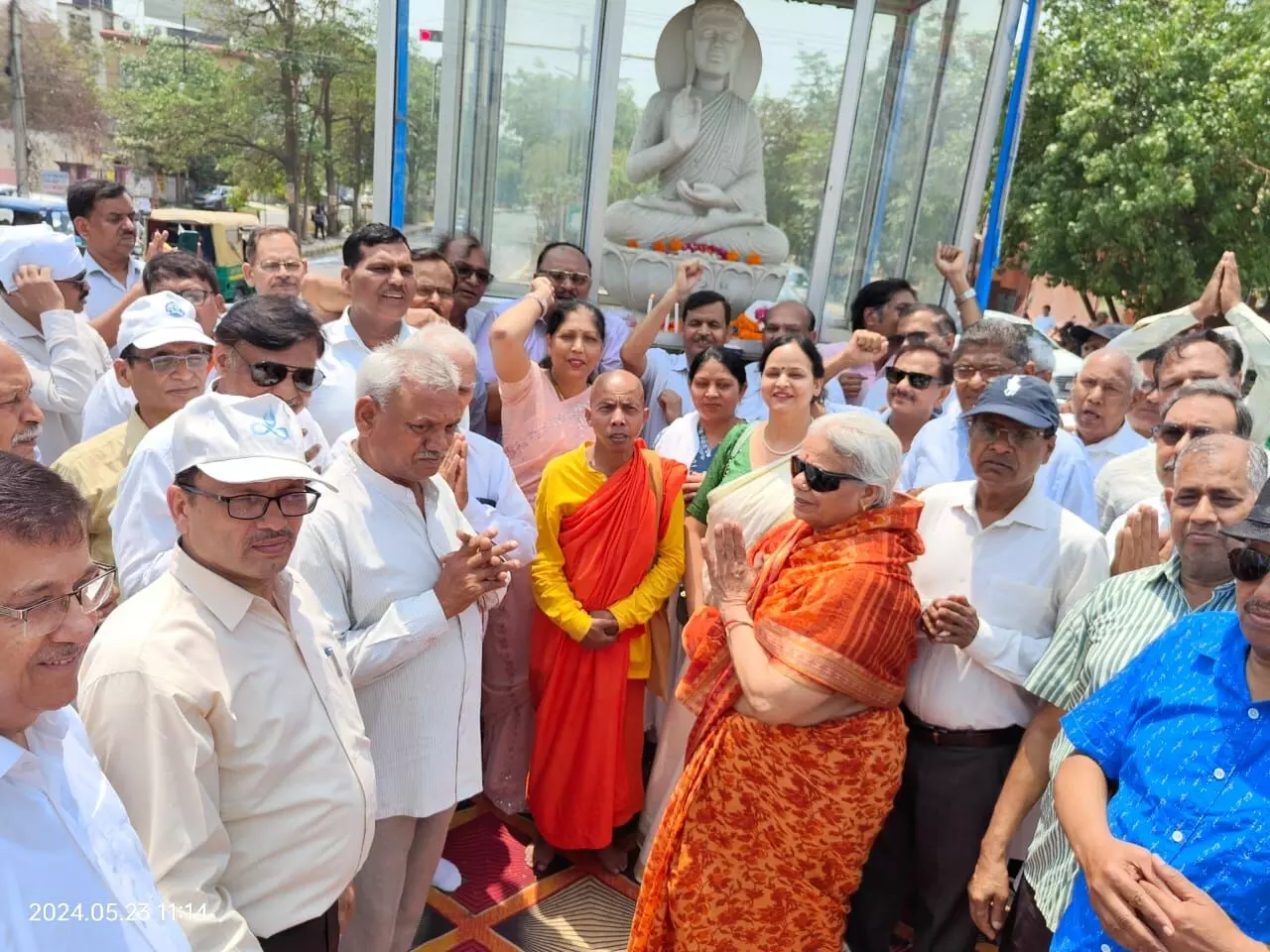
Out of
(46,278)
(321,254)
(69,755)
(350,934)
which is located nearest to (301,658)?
(69,755)

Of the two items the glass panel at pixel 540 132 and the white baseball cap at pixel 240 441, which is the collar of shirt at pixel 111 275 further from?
the white baseball cap at pixel 240 441

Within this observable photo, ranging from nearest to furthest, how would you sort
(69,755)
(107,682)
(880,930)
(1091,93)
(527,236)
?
(69,755) → (107,682) → (880,930) → (527,236) → (1091,93)

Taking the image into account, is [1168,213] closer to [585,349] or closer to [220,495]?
[585,349]

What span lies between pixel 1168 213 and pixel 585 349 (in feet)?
42.4

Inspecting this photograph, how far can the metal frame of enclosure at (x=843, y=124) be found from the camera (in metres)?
5.21

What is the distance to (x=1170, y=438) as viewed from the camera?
2625mm

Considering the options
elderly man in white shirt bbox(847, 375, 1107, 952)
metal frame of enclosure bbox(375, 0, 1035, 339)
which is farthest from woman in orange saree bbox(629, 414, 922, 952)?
metal frame of enclosure bbox(375, 0, 1035, 339)

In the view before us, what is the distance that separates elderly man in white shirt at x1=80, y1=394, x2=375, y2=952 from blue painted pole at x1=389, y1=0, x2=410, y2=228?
361cm

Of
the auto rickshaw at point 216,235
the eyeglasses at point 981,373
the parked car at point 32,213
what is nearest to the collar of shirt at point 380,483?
the eyeglasses at point 981,373

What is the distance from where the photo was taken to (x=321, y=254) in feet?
65.8

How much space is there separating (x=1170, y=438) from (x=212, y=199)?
28.2m

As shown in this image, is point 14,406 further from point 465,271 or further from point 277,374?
point 465,271

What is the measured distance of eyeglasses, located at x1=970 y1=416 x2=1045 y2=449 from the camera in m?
2.47

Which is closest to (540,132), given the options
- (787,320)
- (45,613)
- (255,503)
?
(787,320)
